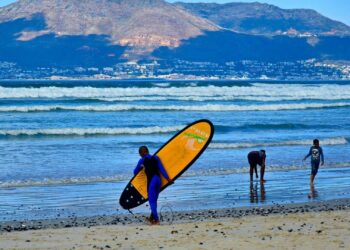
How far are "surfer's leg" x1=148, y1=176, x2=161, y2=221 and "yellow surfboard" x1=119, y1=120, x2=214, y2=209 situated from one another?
665 millimetres

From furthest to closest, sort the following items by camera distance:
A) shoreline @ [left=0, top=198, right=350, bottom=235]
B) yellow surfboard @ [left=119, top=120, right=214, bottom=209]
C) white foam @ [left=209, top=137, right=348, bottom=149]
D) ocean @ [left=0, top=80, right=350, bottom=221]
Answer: white foam @ [left=209, top=137, right=348, bottom=149] < ocean @ [left=0, top=80, right=350, bottom=221] < yellow surfboard @ [left=119, top=120, right=214, bottom=209] < shoreline @ [left=0, top=198, right=350, bottom=235]

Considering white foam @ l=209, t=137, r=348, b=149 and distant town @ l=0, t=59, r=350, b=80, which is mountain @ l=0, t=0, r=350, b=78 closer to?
distant town @ l=0, t=59, r=350, b=80

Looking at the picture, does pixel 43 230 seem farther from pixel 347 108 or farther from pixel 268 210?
pixel 347 108

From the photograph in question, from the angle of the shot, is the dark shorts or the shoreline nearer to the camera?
the shoreline

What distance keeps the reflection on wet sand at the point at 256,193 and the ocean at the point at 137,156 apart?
0.06 ft

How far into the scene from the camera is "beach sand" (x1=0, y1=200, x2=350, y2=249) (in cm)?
952

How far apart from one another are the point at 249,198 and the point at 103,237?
4822 millimetres

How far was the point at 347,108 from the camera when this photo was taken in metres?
49.2

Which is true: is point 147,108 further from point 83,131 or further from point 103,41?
point 103,41

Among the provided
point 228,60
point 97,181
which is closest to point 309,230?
point 97,181

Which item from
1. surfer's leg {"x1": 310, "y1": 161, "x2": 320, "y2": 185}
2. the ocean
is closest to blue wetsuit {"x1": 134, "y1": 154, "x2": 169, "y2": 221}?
the ocean

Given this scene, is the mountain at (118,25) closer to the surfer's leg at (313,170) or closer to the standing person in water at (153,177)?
the surfer's leg at (313,170)

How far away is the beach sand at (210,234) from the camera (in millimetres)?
9516

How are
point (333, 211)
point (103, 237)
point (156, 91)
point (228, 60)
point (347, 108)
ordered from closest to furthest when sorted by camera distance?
point (103, 237)
point (333, 211)
point (347, 108)
point (156, 91)
point (228, 60)
